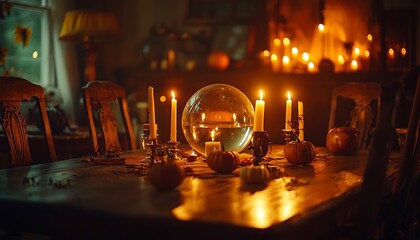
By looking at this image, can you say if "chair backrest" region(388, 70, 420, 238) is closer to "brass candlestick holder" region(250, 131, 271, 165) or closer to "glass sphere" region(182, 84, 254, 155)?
"brass candlestick holder" region(250, 131, 271, 165)

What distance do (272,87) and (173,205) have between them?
4.13 metres

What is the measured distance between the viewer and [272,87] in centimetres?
575

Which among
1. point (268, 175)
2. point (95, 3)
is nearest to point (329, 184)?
point (268, 175)

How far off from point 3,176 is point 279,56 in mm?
4091

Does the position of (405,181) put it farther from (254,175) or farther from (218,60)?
(218,60)

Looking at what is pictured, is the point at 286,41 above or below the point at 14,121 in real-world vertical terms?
above

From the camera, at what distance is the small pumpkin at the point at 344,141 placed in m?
2.96

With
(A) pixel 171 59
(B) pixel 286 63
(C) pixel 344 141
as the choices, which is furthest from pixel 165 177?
(A) pixel 171 59

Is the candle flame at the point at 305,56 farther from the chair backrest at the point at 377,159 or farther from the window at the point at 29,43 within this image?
the chair backrest at the point at 377,159

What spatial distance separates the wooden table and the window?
11.6 feet

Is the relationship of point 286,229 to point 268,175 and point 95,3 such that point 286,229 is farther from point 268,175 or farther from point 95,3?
point 95,3

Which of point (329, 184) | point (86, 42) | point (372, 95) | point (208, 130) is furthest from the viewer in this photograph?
point (86, 42)

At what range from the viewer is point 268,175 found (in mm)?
2150

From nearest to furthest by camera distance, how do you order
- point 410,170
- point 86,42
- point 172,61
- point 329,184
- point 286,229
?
point 286,229 → point 329,184 → point 410,170 → point 86,42 → point 172,61
